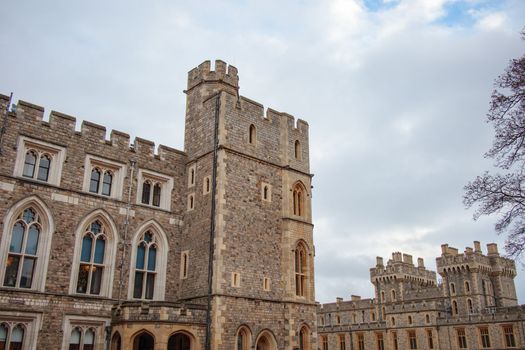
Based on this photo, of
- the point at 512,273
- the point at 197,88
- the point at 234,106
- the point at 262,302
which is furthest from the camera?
the point at 512,273

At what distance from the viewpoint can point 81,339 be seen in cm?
1722

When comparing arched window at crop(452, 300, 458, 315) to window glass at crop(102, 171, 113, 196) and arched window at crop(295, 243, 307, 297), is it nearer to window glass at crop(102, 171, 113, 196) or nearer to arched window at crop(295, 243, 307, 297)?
arched window at crop(295, 243, 307, 297)

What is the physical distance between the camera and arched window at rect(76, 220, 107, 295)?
18031mm

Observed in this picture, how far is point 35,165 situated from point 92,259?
3.90 metres

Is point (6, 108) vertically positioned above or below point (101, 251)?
above

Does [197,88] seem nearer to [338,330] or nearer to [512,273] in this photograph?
[338,330]

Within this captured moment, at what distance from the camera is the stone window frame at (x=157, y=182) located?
20.2m

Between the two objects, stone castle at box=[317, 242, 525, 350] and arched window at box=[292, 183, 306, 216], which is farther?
stone castle at box=[317, 242, 525, 350]

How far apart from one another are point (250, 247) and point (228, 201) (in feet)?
6.76

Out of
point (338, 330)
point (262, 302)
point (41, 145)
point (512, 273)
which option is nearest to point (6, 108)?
point (41, 145)

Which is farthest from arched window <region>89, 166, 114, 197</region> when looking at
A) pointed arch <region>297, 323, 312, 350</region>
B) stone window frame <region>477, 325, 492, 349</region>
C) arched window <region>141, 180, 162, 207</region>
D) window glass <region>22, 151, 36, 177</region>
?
stone window frame <region>477, 325, 492, 349</region>

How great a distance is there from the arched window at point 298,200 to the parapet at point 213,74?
18.8ft

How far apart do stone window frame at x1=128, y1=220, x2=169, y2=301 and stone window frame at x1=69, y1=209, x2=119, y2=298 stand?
0.77 metres

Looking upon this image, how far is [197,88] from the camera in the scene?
928 inches
